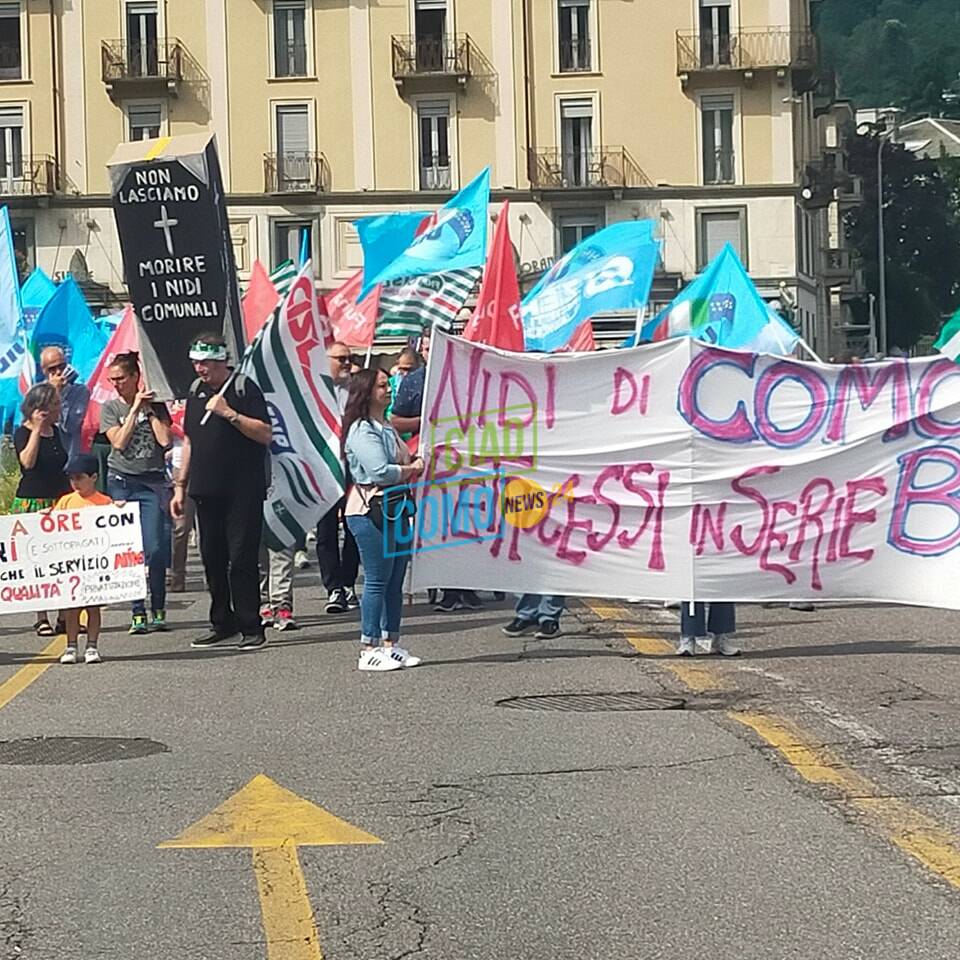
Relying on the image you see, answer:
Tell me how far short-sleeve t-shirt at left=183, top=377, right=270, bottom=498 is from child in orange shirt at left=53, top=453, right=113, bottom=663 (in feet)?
1.89

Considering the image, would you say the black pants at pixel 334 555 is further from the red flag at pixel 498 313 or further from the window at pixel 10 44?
the window at pixel 10 44

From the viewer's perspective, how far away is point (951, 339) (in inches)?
685

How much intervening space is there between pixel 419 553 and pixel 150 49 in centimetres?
4629

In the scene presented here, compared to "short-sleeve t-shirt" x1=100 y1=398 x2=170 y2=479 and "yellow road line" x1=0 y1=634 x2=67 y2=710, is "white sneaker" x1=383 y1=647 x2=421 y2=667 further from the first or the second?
"short-sleeve t-shirt" x1=100 y1=398 x2=170 y2=479

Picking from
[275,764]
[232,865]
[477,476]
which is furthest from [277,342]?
[232,865]

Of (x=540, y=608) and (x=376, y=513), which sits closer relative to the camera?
(x=376, y=513)

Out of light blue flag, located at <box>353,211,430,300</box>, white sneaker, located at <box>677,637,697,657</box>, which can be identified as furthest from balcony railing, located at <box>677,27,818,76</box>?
white sneaker, located at <box>677,637,697,657</box>

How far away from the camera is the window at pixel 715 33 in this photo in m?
54.1

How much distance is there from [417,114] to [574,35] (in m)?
4.97

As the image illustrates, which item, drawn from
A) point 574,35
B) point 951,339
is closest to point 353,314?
point 951,339

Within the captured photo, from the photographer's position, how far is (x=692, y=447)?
10.8 meters

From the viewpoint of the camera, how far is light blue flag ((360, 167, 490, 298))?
19281 millimetres

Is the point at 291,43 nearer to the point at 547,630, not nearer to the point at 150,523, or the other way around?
the point at 150,523

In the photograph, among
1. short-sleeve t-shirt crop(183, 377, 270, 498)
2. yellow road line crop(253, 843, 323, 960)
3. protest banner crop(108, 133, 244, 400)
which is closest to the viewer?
yellow road line crop(253, 843, 323, 960)
